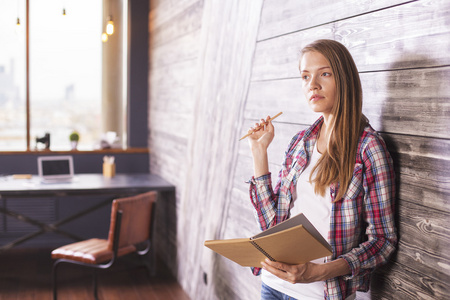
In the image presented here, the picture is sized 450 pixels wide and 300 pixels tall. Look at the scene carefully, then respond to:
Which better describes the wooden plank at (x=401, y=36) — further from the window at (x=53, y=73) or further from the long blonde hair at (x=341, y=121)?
the window at (x=53, y=73)

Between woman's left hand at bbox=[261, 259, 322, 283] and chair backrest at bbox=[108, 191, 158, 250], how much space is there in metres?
2.04

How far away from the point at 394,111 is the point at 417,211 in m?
0.33

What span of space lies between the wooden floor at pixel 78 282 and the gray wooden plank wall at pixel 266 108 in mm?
218

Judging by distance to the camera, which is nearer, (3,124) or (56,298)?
(56,298)

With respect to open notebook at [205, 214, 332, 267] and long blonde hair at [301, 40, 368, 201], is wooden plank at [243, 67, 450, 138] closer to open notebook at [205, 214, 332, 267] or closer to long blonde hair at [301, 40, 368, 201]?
long blonde hair at [301, 40, 368, 201]

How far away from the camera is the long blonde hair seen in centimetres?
162

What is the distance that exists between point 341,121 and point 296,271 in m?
0.49

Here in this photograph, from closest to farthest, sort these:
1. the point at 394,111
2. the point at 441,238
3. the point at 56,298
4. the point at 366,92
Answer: the point at 441,238
the point at 394,111
the point at 366,92
the point at 56,298

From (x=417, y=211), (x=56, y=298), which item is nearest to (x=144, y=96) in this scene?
(x=56, y=298)

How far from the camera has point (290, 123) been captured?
2.41m

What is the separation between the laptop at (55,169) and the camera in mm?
4430

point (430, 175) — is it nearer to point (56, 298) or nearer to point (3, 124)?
point (56, 298)

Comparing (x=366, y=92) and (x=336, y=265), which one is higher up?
(x=366, y=92)

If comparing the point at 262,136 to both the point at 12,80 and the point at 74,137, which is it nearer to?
the point at 74,137
